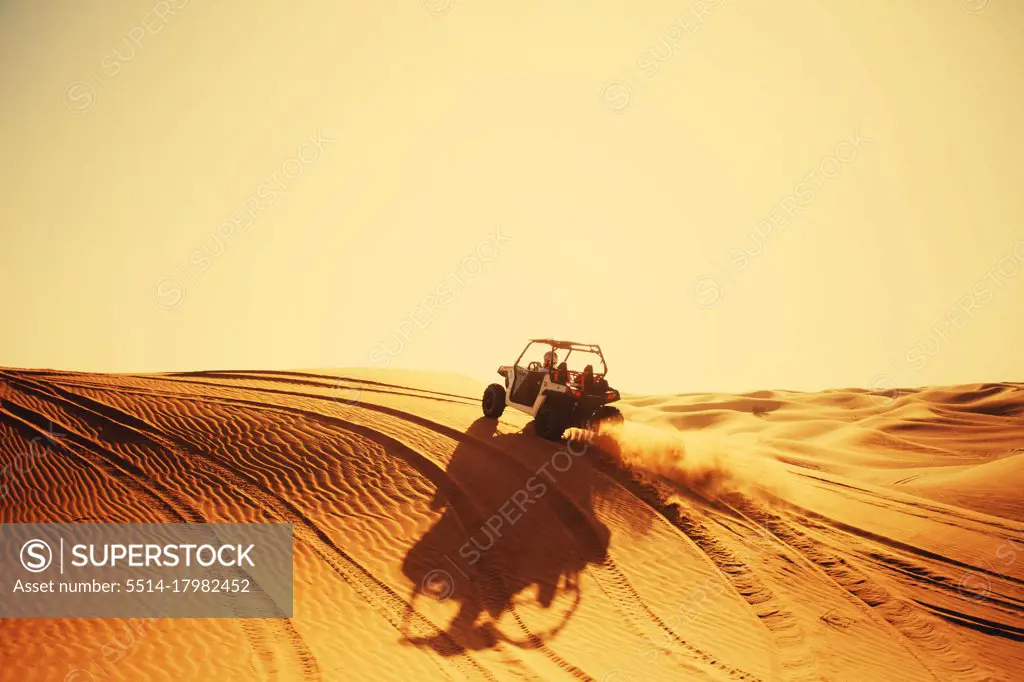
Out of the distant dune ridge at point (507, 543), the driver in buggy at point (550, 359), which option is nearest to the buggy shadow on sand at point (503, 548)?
the distant dune ridge at point (507, 543)

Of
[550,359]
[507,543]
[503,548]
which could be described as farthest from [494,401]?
[503,548]

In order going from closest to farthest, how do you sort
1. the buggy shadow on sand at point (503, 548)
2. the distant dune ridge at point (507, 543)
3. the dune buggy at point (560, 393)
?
the distant dune ridge at point (507, 543), the buggy shadow on sand at point (503, 548), the dune buggy at point (560, 393)

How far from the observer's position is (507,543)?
9.04 meters

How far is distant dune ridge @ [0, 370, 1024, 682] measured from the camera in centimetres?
638

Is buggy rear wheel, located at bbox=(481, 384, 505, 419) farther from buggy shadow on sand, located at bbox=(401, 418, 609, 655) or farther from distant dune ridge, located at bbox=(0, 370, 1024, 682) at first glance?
buggy shadow on sand, located at bbox=(401, 418, 609, 655)

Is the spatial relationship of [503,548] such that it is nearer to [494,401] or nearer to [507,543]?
[507,543]

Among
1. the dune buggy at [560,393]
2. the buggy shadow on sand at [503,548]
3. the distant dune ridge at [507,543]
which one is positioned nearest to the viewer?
the distant dune ridge at [507,543]

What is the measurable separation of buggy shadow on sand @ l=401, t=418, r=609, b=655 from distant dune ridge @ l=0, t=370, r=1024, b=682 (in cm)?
4

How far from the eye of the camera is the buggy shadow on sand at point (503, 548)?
23.2 ft

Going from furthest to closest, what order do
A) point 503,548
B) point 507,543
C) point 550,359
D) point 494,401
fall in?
point 494,401 → point 550,359 → point 507,543 → point 503,548

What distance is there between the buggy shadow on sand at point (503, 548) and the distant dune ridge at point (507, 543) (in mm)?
43

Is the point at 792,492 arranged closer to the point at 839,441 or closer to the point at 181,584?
the point at 181,584

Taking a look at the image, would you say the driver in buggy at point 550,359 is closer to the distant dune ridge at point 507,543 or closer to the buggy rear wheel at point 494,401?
the buggy rear wheel at point 494,401

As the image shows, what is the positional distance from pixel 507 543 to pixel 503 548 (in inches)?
6.1
